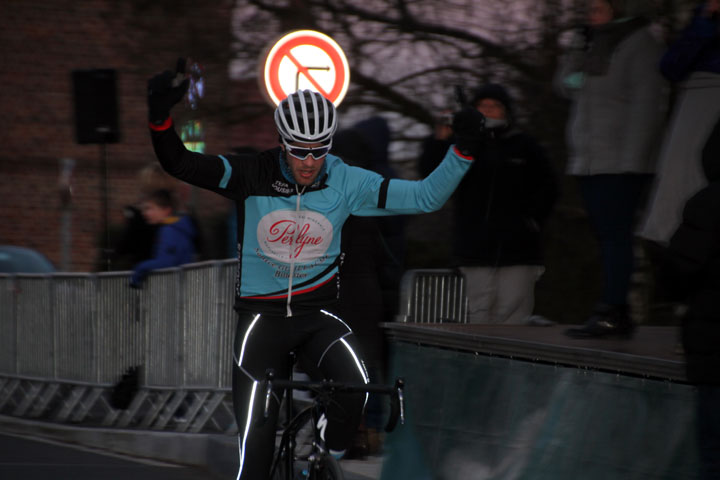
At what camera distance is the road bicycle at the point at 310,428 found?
187 inches

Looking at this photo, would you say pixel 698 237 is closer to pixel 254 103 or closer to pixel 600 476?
pixel 600 476

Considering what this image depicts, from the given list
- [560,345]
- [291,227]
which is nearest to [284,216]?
[291,227]

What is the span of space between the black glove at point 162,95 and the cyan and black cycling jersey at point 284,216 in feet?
0.81

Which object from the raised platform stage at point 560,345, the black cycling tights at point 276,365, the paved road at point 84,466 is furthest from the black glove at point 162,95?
the paved road at point 84,466

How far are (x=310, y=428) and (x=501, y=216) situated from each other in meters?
2.68

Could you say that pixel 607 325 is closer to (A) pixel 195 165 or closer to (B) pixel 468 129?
(B) pixel 468 129

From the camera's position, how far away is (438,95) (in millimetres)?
12109

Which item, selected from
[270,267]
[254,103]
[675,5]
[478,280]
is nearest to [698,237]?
[270,267]

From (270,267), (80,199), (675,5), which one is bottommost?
(80,199)

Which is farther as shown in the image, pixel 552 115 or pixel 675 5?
pixel 552 115

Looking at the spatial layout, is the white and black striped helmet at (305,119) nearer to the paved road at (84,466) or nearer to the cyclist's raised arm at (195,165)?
the cyclist's raised arm at (195,165)

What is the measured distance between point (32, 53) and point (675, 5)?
54.8ft

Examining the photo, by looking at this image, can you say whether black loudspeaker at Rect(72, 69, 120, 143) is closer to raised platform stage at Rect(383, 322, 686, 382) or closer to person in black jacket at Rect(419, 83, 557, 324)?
person in black jacket at Rect(419, 83, 557, 324)

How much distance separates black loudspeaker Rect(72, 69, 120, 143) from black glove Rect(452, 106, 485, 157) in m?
7.74
